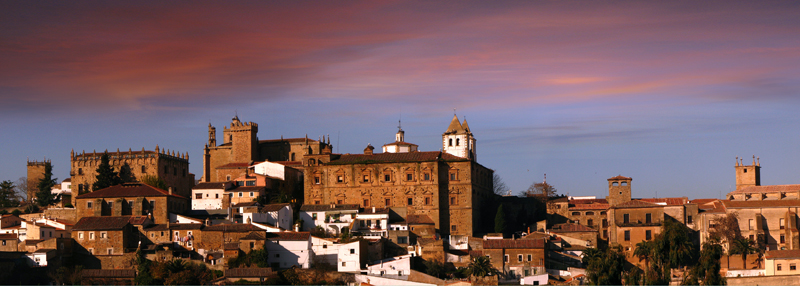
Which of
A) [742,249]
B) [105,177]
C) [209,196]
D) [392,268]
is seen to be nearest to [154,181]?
[105,177]

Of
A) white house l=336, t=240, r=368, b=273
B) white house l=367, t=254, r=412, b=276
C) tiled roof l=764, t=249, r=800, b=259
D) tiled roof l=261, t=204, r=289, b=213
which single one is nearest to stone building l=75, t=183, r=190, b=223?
tiled roof l=261, t=204, r=289, b=213

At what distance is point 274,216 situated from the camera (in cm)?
6606

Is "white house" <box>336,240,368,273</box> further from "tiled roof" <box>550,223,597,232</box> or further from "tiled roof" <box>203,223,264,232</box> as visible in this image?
"tiled roof" <box>550,223,597,232</box>

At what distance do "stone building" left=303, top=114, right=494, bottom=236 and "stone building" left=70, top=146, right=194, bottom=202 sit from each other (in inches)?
572

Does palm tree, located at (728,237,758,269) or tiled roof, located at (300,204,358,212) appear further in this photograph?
tiled roof, located at (300,204,358,212)

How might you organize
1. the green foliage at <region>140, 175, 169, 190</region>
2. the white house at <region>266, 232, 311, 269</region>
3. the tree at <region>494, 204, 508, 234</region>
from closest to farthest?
1. the white house at <region>266, 232, 311, 269</region>
2. the tree at <region>494, 204, 508, 234</region>
3. the green foliage at <region>140, 175, 169, 190</region>

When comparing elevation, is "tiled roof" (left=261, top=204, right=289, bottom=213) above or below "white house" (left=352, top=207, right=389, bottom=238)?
above

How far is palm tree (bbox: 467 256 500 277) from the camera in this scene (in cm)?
5841

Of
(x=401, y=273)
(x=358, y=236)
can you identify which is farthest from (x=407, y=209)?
(x=401, y=273)

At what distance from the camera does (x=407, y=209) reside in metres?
72.9

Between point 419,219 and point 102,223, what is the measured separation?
22.8 metres

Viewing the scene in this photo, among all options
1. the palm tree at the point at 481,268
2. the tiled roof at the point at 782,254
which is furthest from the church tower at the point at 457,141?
the tiled roof at the point at 782,254

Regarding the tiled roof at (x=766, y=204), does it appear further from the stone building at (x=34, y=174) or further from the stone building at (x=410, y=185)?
the stone building at (x=34, y=174)

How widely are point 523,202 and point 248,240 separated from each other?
2606cm
